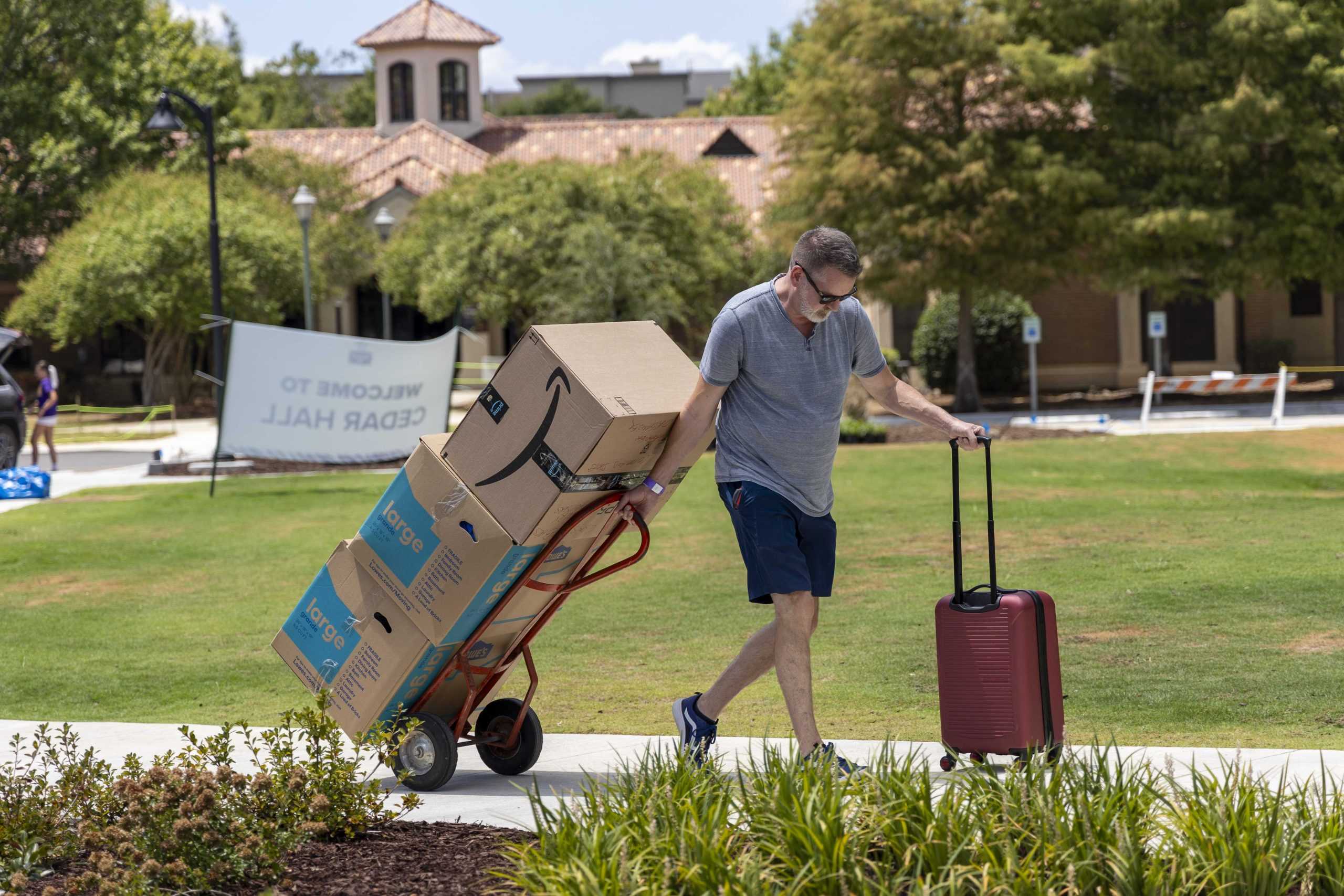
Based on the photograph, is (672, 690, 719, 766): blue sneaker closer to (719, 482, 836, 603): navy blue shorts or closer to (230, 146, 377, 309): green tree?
(719, 482, 836, 603): navy blue shorts

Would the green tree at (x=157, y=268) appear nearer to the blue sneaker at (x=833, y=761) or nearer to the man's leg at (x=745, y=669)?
the man's leg at (x=745, y=669)

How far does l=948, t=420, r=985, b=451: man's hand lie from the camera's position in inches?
206

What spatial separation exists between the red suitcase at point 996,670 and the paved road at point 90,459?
21816 mm

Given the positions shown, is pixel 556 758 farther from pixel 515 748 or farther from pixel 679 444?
pixel 679 444

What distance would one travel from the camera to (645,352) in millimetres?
5500

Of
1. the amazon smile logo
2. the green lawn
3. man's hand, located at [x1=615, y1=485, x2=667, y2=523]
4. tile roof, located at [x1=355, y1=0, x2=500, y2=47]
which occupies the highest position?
tile roof, located at [x1=355, y1=0, x2=500, y2=47]

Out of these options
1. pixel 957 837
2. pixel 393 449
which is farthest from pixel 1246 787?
pixel 393 449

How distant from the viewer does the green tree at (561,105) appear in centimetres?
9862

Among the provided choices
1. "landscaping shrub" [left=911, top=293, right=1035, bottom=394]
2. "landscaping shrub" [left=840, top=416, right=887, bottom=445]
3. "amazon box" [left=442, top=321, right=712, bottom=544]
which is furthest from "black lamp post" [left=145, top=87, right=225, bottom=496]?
"landscaping shrub" [left=911, top=293, right=1035, bottom=394]

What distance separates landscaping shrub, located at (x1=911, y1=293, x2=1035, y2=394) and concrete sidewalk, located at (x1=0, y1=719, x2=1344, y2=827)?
102 feet

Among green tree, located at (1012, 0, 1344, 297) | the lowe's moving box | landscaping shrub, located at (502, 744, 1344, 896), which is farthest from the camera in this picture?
green tree, located at (1012, 0, 1344, 297)

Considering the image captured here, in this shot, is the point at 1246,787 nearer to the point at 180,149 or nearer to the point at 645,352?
the point at 645,352

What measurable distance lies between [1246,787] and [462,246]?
1385 inches

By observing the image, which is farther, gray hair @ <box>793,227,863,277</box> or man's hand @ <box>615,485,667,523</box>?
man's hand @ <box>615,485,667,523</box>
